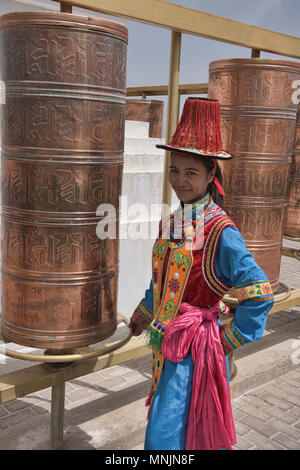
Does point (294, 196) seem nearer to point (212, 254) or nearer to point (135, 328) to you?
point (135, 328)

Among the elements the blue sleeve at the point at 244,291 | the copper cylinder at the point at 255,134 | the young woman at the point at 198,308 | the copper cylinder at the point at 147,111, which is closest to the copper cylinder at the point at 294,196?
the copper cylinder at the point at 255,134

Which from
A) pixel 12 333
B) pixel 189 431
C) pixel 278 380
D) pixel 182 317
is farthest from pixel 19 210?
pixel 278 380

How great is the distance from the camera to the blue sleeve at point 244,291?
209cm

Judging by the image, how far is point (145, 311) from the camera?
2605 mm

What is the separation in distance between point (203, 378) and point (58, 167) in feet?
3.77

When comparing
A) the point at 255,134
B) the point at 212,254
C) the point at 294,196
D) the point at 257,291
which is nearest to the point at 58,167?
the point at 212,254

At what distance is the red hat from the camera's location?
2191 millimetres

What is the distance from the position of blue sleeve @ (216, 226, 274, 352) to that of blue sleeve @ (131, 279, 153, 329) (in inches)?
20.2

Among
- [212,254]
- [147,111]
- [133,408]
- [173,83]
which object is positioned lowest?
[133,408]

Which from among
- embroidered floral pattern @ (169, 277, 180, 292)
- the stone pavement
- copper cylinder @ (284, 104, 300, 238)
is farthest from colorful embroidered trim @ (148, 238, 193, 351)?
copper cylinder @ (284, 104, 300, 238)

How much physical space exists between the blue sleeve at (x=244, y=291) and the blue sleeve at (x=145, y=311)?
0.51m

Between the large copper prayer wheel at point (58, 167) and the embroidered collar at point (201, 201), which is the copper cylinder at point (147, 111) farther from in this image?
the embroidered collar at point (201, 201)

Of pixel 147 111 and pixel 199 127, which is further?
pixel 147 111

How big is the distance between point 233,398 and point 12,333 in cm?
233
